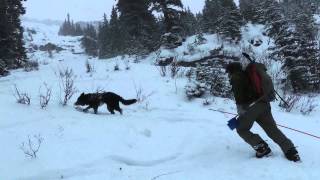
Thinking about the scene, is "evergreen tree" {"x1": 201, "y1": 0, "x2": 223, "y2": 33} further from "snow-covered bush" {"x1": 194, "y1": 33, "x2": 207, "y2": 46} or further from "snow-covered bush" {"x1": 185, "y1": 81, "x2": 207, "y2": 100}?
"snow-covered bush" {"x1": 185, "y1": 81, "x2": 207, "y2": 100}

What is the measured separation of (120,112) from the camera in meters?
9.80

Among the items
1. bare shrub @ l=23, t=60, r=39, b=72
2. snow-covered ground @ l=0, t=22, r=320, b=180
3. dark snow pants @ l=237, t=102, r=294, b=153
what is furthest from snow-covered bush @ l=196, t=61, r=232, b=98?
bare shrub @ l=23, t=60, r=39, b=72

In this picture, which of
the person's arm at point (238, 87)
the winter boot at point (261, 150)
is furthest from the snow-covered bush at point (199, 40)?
the winter boot at point (261, 150)

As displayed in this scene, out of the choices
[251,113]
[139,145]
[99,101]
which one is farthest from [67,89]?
[251,113]

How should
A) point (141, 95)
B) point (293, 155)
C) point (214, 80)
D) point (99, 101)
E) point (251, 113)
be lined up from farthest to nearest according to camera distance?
point (214, 80) < point (141, 95) < point (99, 101) < point (251, 113) < point (293, 155)


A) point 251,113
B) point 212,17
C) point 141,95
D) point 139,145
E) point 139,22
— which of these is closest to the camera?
point 251,113

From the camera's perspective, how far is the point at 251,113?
695 cm

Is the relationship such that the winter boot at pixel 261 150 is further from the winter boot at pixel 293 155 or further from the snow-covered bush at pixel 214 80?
the snow-covered bush at pixel 214 80

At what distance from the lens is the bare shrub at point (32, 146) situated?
664 cm

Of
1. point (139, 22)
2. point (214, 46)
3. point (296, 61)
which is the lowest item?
point (296, 61)

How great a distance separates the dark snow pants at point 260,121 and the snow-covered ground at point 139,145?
274 mm

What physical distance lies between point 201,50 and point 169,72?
34.7ft

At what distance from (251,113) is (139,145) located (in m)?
2.03

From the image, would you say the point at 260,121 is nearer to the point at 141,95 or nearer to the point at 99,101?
the point at 99,101
